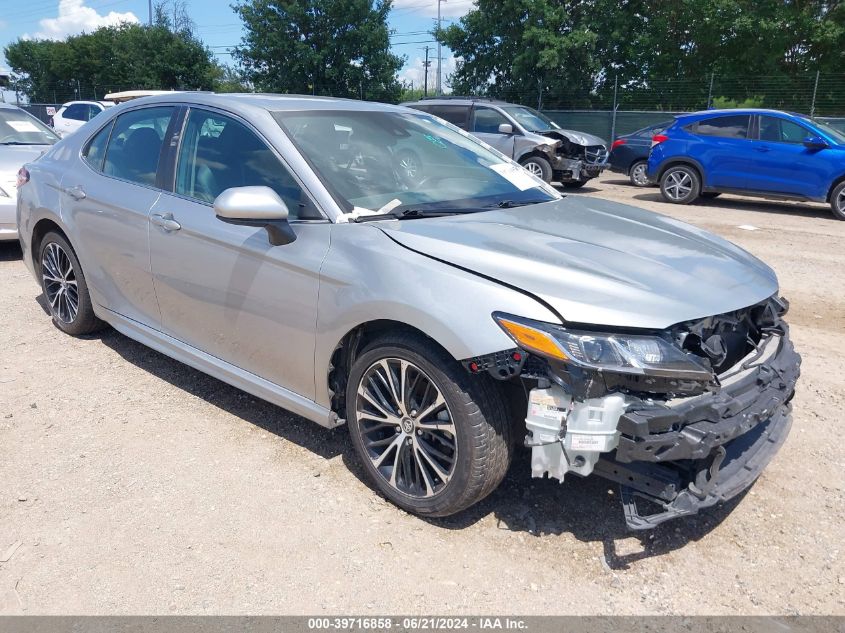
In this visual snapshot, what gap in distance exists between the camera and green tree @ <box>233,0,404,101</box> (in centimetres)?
3538

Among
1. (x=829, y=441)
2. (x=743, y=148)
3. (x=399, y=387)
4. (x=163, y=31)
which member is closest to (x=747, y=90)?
(x=743, y=148)

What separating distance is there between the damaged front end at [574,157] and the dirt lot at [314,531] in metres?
10.6

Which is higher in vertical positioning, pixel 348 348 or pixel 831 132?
pixel 831 132

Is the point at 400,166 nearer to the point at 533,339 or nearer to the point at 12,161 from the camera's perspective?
the point at 533,339

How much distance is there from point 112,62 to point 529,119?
157ft

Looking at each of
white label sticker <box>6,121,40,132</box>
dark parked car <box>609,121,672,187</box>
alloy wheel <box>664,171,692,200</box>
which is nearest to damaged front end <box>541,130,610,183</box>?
dark parked car <box>609,121,672,187</box>

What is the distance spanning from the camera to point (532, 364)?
258 cm

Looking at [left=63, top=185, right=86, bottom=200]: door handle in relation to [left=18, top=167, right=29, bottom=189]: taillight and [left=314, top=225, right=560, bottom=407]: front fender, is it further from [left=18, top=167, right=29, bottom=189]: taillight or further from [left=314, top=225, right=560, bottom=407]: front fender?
[left=314, top=225, right=560, bottom=407]: front fender

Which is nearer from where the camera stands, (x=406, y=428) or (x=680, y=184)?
(x=406, y=428)

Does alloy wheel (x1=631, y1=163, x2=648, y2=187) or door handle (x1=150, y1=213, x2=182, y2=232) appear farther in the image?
alloy wheel (x1=631, y1=163, x2=648, y2=187)

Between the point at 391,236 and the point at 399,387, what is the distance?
0.64m

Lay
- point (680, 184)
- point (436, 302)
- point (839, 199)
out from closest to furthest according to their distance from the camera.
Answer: point (436, 302)
point (839, 199)
point (680, 184)

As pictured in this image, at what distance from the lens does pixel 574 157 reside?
14547mm

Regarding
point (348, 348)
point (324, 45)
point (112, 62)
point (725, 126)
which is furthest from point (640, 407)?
point (112, 62)
